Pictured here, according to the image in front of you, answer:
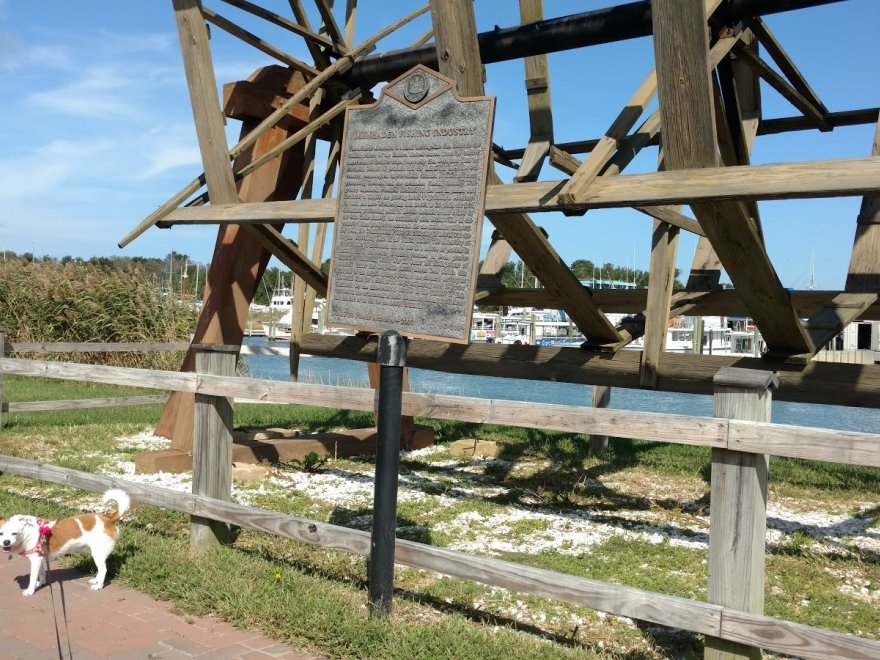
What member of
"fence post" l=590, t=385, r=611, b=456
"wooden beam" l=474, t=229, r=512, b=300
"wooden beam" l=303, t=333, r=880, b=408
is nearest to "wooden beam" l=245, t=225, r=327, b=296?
"wooden beam" l=303, t=333, r=880, b=408

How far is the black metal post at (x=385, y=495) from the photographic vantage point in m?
3.94

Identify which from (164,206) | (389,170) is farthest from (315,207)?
(389,170)

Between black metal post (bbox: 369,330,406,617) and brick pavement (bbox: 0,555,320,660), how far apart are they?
1.51ft

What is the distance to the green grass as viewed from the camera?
3861mm

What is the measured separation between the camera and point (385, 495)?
3953 millimetres

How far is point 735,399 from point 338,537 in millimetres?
2024

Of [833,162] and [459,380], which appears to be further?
[459,380]

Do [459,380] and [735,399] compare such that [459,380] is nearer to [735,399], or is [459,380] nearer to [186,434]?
[186,434]

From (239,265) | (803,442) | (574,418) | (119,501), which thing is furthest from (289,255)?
(803,442)

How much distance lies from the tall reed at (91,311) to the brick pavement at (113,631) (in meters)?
12.4

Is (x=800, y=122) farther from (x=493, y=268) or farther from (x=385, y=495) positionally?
(x=385, y=495)

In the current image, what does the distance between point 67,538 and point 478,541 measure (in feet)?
8.58

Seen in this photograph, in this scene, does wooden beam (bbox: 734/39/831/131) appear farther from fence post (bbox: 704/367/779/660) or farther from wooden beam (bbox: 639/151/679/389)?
fence post (bbox: 704/367/779/660)

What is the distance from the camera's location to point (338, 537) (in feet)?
13.9
